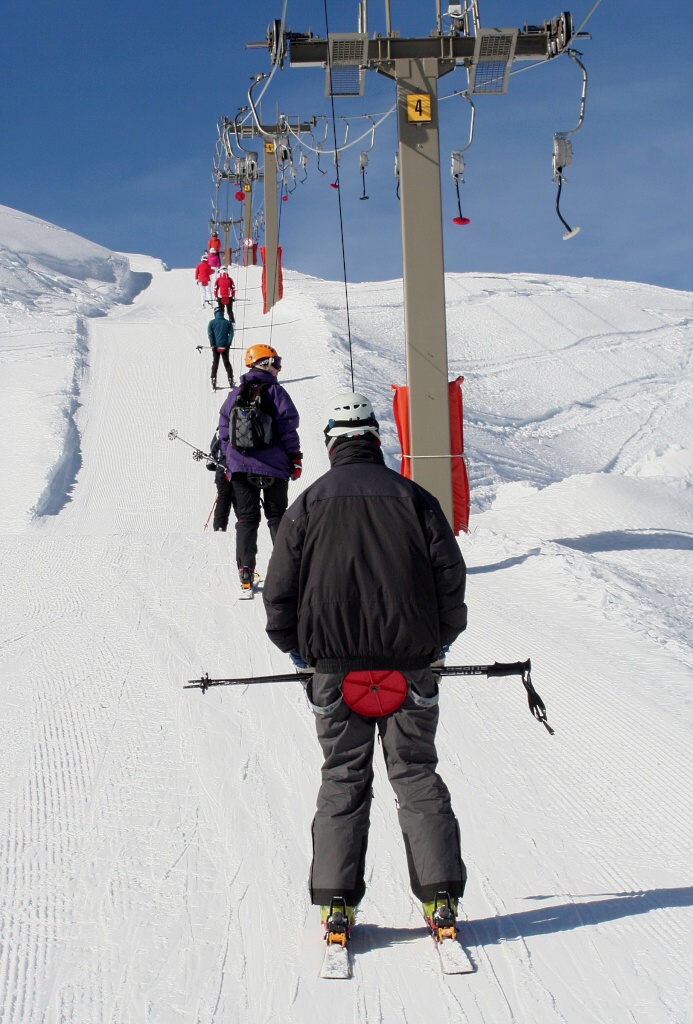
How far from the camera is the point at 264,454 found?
25.1 ft

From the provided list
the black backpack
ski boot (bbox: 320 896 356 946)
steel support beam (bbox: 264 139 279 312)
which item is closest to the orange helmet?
the black backpack

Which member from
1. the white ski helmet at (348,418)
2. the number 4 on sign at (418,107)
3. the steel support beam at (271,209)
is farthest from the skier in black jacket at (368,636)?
the steel support beam at (271,209)

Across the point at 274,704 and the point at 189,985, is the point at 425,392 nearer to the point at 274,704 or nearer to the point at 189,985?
the point at 274,704

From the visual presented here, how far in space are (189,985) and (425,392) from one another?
6347 mm

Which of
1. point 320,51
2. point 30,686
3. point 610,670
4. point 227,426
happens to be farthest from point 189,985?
point 320,51

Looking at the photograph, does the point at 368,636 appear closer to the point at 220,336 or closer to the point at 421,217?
the point at 421,217

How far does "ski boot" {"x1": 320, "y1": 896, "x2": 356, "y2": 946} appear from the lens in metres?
3.22

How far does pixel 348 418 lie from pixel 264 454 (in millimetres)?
4170

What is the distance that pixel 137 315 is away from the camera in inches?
1196

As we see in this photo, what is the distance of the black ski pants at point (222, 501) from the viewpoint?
8.88 metres

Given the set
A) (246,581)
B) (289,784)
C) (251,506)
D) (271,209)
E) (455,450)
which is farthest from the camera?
(271,209)

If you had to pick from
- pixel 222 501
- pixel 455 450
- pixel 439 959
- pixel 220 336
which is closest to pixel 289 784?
pixel 439 959

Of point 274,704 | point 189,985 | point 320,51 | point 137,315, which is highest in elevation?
point 137,315

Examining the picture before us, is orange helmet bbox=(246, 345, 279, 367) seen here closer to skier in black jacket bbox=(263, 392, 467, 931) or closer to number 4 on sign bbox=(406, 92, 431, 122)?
number 4 on sign bbox=(406, 92, 431, 122)
